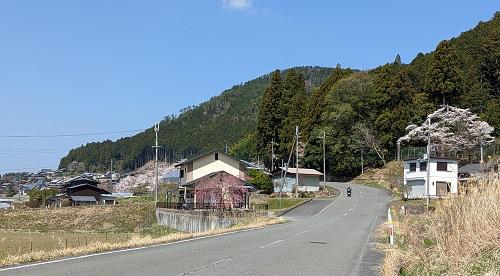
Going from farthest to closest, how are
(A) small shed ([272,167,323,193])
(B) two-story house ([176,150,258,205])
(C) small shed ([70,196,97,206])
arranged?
(C) small shed ([70,196,97,206]), (A) small shed ([272,167,323,193]), (B) two-story house ([176,150,258,205])

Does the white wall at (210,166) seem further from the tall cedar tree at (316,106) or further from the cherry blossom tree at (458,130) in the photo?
the tall cedar tree at (316,106)

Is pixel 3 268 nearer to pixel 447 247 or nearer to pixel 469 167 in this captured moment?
pixel 447 247

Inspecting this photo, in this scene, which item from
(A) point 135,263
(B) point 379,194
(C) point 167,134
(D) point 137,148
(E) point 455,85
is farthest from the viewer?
(C) point 167,134

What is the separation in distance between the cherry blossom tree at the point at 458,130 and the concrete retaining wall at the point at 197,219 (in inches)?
1334

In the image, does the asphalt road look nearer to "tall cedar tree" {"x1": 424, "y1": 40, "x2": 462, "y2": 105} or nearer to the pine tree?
"tall cedar tree" {"x1": 424, "y1": 40, "x2": 462, "y2": 105}

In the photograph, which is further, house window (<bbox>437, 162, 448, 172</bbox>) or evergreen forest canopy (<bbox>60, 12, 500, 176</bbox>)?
evergreen forest canopy (<bbox>60, 12, 500, 176</bbox>)

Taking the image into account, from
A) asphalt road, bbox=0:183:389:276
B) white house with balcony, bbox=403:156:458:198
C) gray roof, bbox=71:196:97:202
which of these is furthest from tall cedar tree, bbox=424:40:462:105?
asphalt road, bbox=0:183:389:276

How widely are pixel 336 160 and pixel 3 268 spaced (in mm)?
71271

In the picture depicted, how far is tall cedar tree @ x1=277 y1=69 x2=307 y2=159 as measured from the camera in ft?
254

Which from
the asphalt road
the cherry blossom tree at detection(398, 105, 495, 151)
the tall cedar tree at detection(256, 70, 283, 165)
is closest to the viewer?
the asphalt road

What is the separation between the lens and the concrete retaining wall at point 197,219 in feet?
108

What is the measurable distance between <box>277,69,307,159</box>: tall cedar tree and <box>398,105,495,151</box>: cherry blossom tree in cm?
2008

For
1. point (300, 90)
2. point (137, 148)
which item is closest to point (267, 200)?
point (300, 90)

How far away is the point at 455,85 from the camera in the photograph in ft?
218
